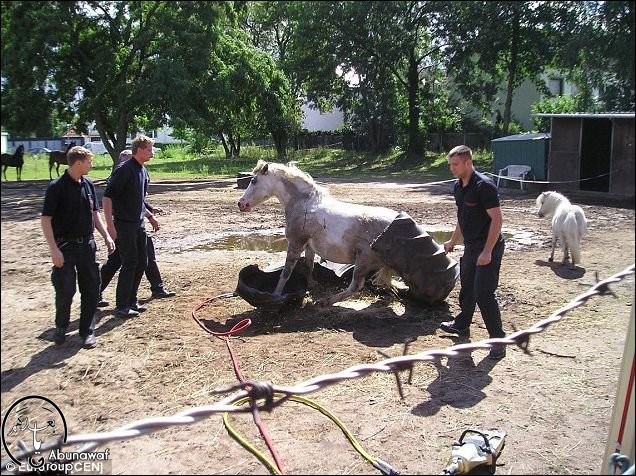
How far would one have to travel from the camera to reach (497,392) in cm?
430

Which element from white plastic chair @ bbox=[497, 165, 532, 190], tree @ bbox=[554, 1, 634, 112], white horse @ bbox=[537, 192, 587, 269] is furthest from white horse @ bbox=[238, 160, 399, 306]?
white plastic chair @ bbox=[497, 165, 532, 190]

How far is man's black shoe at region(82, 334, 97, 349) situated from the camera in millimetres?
4844

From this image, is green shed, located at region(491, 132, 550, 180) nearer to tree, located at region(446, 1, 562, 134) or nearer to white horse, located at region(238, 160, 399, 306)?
tree, located at region(446, 1, 562, 134)

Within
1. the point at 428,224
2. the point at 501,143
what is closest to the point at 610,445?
the point at 428,224

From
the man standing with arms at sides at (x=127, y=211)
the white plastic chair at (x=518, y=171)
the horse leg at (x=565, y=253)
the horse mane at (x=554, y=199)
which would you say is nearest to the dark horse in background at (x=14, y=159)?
the man standing with arms at sides at (x=127, y=211)

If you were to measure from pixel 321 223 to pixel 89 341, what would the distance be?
2.74 m

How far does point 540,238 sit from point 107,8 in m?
9.57

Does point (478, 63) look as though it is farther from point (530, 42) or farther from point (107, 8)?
point (107, 8)

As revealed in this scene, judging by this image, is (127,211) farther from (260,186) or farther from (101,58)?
(101,58)

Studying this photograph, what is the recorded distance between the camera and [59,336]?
179 inches

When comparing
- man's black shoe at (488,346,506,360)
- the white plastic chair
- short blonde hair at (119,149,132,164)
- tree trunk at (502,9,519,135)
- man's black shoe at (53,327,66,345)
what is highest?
tree trunk at (502,9,519,135)

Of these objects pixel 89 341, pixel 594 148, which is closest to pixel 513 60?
pixel 594 148

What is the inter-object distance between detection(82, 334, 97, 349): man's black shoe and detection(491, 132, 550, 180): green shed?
15.0 metres

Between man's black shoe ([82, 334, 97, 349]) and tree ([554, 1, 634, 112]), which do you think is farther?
man's black shoe ([82, 334, 97, 349])
